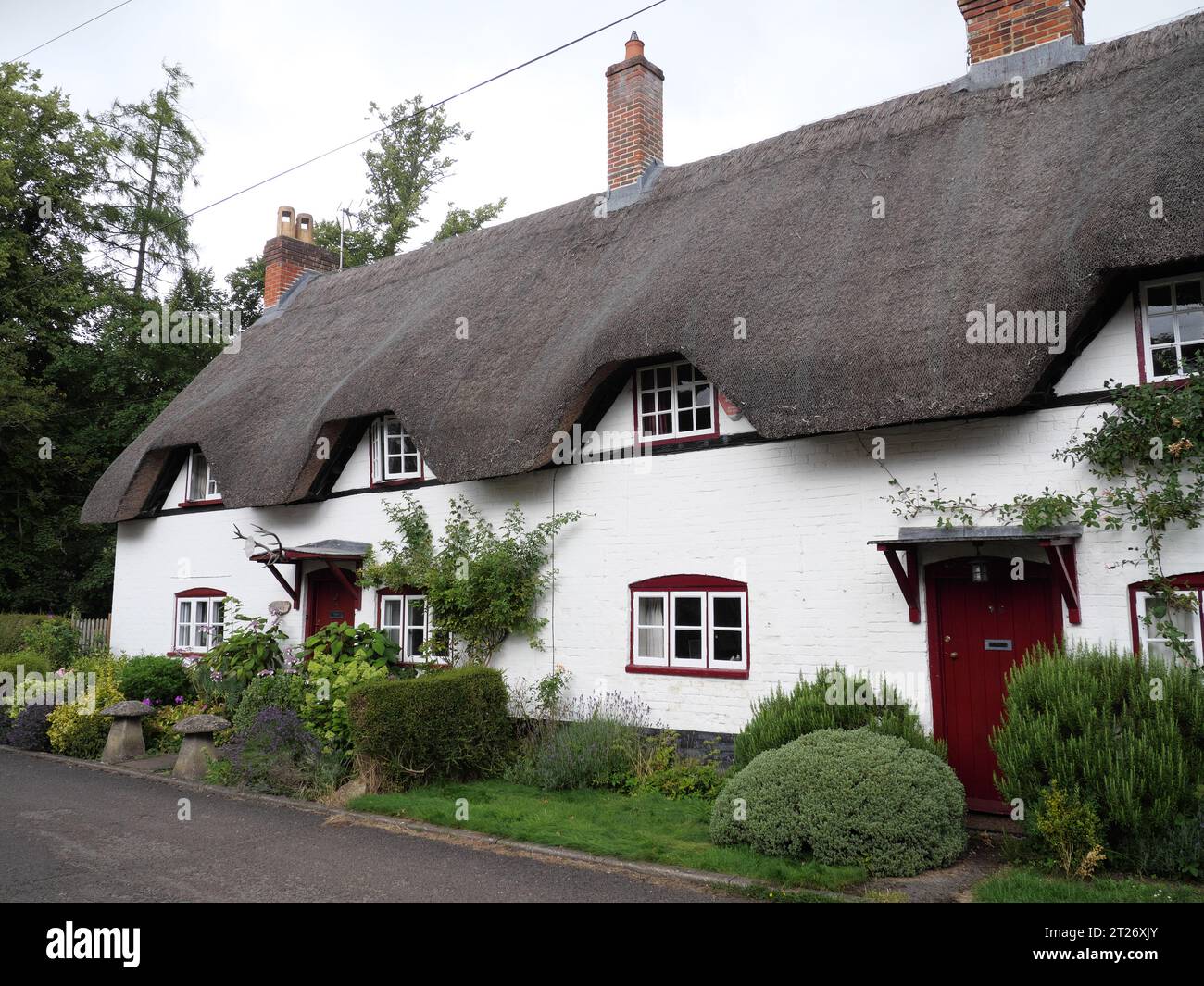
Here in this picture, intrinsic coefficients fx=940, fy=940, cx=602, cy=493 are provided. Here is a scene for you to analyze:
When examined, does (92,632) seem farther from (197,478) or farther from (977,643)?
(977,643)

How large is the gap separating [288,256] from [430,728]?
43.9ft

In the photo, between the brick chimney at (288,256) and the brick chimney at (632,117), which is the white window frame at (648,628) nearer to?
the brick chimney at (632,117)

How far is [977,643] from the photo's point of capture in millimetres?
8406

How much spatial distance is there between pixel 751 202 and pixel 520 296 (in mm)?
3444

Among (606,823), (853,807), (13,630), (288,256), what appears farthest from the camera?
(288,256)

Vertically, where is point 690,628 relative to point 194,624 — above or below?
below

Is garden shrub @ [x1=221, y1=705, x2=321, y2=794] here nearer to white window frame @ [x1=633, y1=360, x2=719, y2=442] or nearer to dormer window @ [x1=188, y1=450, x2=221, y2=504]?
white window frame @ [x1=633, y1=360, x2=719, y2=442]

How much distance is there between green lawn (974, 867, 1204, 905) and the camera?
5.82 metres

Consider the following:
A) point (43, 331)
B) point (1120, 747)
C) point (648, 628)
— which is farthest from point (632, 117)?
point (43, 331)

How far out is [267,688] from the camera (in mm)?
11648

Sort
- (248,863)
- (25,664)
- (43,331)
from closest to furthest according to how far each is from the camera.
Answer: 1. (248,863)
2. (25,664)
3. (43,331)

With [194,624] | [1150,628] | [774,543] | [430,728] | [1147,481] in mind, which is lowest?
[430,728]

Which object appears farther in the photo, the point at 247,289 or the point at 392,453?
the point at 247,289
